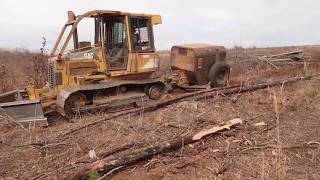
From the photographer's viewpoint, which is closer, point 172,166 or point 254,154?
point 172,166

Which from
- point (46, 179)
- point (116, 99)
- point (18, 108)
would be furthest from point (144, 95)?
point (46, 179)

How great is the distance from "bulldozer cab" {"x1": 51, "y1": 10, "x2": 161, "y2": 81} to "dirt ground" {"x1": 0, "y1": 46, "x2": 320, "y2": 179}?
5.83 feet

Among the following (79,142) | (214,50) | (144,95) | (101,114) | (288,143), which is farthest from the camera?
(214,50)

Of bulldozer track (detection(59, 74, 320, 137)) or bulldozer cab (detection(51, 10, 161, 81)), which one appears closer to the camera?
bulldozer track (detection(59, 74, 320, 137))

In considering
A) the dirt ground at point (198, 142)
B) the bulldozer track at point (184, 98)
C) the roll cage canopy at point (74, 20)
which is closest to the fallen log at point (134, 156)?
the dirt ground at point (198, 142)

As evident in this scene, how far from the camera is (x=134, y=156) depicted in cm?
596

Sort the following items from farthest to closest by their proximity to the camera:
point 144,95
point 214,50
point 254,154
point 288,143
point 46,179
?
point 214,50, point 144,95, point 288,143, point 254,154, point 46,179

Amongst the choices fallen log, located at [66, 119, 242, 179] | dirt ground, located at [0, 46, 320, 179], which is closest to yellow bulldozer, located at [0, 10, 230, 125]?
dirt ground, located at [0, 46, 320, 179]

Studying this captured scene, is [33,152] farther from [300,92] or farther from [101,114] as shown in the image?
[300,92]

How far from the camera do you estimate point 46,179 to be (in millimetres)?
5320

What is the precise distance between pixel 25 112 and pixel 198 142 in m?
4.35

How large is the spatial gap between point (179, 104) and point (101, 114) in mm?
1863

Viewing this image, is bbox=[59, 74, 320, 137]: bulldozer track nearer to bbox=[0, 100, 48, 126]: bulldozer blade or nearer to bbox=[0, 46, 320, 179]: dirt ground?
bbox=[0, 46, 320, 179]: dirt ground

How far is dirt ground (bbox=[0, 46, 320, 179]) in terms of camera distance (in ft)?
18.8
